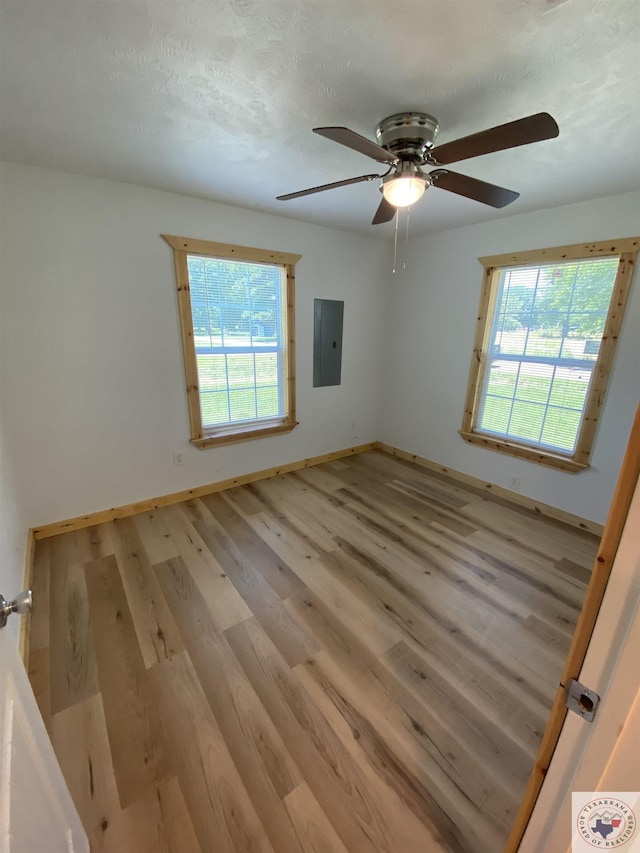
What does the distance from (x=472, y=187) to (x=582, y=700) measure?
1.99m

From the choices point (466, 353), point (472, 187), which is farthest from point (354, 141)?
point (466, 353)

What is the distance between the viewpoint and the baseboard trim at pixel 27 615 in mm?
1621

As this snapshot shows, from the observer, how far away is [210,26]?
43.9 inches

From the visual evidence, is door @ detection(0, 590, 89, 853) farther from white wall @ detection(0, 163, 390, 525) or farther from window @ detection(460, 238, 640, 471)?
window @ detection(460, 238, 640, 471)

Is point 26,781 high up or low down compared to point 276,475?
up

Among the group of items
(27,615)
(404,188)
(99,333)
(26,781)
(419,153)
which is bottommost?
(27,615)

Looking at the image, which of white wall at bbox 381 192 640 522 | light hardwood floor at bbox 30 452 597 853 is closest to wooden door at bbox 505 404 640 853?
light hardwood floor at bbox 30 452 597 853

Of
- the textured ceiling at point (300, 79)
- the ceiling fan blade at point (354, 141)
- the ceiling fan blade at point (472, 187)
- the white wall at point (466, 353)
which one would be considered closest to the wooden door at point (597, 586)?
the ceiling fan blade at point (354, 141)

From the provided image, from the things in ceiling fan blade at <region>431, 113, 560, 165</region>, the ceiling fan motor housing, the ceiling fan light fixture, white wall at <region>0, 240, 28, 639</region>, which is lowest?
white wall at <region>0, 240, 28, 639</region>

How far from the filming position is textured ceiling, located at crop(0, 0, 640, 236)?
3.52ft

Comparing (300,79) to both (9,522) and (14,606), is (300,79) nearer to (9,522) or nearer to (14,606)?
(14,606)

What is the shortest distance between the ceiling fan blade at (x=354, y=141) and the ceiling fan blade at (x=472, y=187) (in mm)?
295

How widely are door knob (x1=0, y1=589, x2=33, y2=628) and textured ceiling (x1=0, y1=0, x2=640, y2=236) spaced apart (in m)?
1.67

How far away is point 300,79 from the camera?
134 cm
